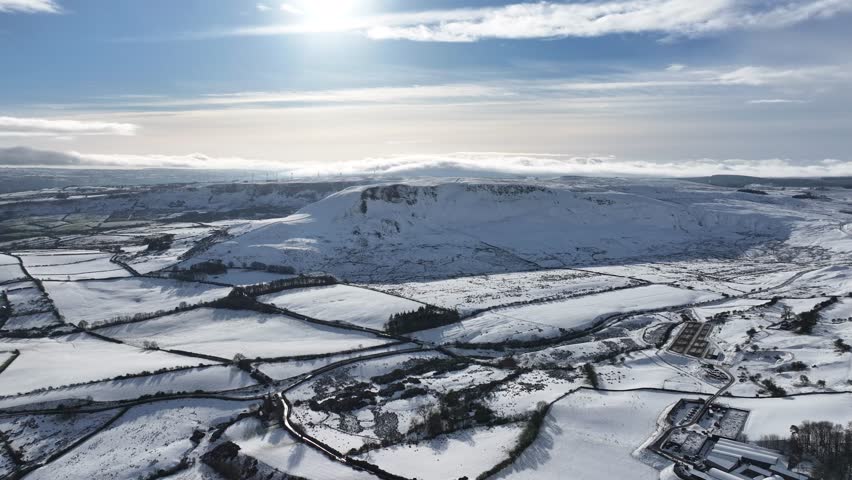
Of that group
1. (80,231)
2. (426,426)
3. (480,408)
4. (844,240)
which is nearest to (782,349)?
(480,408)

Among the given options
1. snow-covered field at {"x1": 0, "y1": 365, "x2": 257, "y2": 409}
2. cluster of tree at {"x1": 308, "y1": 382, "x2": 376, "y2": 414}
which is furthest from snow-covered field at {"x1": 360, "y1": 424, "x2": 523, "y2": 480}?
snow-covered field at {"x1": 0, "y1": 365, "x2": 257, "y2": 409}

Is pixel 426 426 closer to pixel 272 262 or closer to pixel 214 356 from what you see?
pixel 214 356

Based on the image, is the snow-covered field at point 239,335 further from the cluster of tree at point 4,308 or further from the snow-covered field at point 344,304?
the cluster of tree at point 4,308

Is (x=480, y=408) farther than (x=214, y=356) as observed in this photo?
No

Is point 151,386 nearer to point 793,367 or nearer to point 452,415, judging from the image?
point 452,415

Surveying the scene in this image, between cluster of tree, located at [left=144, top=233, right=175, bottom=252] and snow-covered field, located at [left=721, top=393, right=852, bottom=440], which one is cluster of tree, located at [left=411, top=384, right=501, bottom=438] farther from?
cluster of tree, located at [left=144, top=233, right=175, bottom=252]

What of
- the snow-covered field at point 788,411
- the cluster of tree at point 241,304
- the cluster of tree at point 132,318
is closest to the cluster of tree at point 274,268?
the cluster of tree at point 241,304
